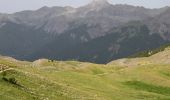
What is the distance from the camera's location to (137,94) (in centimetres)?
7138

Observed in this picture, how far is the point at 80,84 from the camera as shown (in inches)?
2736

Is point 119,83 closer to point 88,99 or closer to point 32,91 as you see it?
point 88,99

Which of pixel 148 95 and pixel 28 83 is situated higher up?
pixel 28 83

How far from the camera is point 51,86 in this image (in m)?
52.5

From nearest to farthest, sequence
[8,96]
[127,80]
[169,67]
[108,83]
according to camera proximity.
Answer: [8,96] < [108,83] < [127,80] < [169,67]

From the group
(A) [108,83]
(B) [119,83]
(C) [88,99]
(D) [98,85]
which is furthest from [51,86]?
(B) [119,83]

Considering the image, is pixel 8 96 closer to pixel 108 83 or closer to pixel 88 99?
pixel 88 99

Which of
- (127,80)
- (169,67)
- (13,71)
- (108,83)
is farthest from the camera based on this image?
(169,67)

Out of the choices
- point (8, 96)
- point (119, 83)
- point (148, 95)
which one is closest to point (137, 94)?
point (148, 95)

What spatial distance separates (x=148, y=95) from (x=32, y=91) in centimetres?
3165

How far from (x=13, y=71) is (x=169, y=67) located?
61.5 meters

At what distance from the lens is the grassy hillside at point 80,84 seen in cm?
4266

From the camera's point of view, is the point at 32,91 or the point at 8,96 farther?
the point at 32,91

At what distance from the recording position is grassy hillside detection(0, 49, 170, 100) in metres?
42.7
